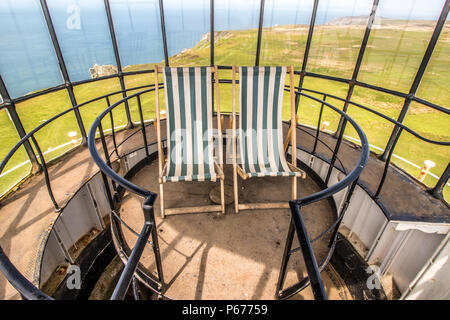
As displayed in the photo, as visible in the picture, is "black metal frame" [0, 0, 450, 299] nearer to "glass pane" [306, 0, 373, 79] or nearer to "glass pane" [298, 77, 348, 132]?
"glass pane" [306, 0, 373, 79]

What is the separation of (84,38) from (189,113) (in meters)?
2.86

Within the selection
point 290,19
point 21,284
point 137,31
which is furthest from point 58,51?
point 290,19

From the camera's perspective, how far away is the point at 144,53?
14.9ft

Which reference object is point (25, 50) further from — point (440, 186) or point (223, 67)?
point (440, 186)

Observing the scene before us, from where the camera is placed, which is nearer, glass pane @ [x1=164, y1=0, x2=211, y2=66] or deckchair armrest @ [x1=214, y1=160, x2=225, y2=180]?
deckchair armrest @ [x1=214, y1=160, x2=225, y2=180]

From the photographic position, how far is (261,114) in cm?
277

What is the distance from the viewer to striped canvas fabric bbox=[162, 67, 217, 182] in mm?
2635

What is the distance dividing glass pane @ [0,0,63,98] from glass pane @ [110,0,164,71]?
1.07 metres

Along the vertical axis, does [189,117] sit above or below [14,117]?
above

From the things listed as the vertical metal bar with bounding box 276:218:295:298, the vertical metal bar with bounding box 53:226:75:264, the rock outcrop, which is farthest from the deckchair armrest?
the rock outcrop

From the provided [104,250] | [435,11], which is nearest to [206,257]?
[104,250]

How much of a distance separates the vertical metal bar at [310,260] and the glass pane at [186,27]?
14.0ft

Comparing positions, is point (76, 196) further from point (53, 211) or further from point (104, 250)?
point (104, 250)

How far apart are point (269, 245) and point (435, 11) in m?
3.55
